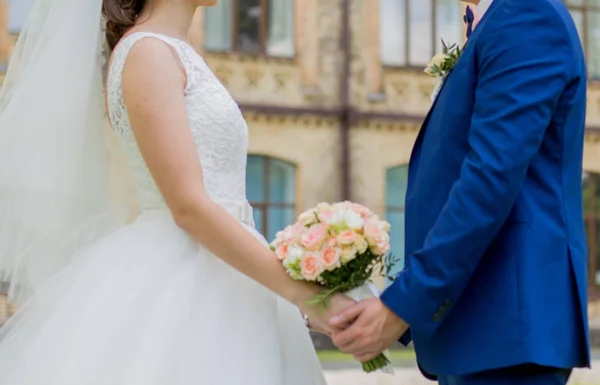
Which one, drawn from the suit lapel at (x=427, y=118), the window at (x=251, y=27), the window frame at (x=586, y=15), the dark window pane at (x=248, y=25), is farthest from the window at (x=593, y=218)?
the suit lapel at (x=427, y=118)

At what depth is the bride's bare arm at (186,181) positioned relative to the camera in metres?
2.65

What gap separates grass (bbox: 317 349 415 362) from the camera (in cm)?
1277

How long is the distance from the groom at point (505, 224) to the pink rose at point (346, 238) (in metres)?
0.15

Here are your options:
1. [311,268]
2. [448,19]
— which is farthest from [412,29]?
[311,268]

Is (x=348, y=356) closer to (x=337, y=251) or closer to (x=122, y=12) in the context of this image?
(x=122, y=12)

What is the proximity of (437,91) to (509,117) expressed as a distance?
1.32ft

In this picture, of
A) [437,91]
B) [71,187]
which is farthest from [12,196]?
[437,91]

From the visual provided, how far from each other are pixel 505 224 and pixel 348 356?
11117mm

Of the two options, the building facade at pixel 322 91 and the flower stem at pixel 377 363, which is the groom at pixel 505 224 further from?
the building facade at pixel 322 91

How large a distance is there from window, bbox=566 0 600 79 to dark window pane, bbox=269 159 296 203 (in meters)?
5.69

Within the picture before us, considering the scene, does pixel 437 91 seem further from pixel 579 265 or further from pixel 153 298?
pixel 153 298

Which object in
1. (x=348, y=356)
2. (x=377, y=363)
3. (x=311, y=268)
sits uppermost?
(x=311, y=268)

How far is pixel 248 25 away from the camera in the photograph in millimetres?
17281

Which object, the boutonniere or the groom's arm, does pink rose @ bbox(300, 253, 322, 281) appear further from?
the boutonniere
